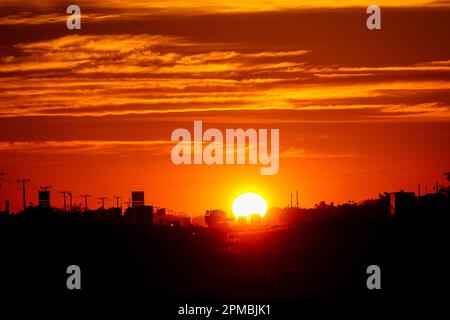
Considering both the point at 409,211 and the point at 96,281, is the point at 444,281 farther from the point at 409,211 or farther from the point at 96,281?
the point at 409,211

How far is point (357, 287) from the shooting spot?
4528cm

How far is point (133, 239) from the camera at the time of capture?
9219 cm

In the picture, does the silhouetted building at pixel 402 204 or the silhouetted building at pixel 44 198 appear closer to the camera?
the silhouetted building at pixel 402 204

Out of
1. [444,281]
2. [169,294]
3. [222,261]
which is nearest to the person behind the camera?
[169,294]

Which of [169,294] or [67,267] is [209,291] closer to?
[169,294]

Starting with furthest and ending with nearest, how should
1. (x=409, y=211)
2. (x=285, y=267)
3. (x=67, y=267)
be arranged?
(x=409, y=211)
(x=285, y=267)
(x=67, y=267)

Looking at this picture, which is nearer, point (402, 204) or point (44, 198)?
point (402, 204)

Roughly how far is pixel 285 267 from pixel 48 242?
64.3 feet

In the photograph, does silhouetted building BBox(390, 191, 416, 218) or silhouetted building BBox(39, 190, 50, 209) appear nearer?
silhouetted building BBox(390, 191, 416, 218)
